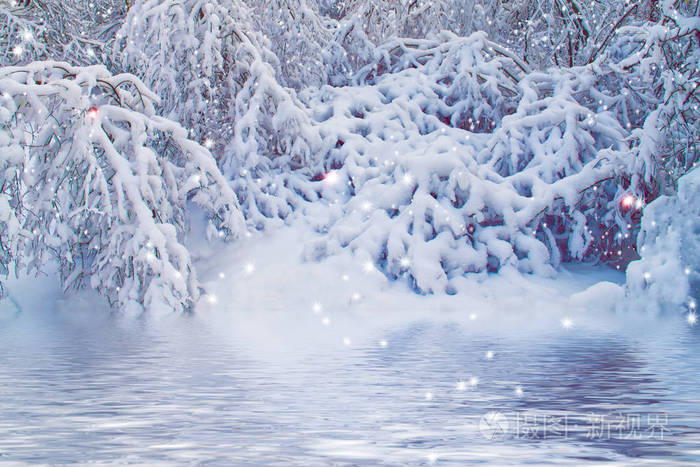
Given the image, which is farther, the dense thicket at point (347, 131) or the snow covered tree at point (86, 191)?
the dense thicket at point (347, 131)

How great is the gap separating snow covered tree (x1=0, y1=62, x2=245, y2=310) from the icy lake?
2.92 metres

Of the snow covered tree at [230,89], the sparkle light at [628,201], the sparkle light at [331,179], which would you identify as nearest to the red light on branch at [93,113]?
the snow covered tree at [230,89]

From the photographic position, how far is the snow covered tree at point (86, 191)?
12547 millimetres

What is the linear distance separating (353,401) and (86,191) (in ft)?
25.9

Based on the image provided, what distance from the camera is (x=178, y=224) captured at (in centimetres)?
1388

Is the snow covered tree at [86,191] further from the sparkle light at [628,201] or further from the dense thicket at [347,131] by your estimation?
the sparkle light at [628,201]

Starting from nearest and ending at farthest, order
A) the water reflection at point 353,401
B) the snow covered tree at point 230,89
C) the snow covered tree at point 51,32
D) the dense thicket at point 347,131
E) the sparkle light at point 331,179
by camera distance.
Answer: the water reflection at point 353,401
the dense thicket at point 347,131
the snow covered tree at point 230,89
the snow covered tree at point 51,32
the sparkle light at point 331,179

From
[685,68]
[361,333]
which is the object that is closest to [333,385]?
[361,333]

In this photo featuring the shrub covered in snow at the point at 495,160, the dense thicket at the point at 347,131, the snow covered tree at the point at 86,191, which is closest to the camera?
the snow covered tree at the point at 86,191

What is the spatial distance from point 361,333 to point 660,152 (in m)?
6.40

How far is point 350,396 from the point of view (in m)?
5.58

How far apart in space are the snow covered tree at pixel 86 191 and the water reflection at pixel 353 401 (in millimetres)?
3783

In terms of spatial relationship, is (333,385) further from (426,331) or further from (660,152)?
(660,152)

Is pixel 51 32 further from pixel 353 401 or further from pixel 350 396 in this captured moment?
pixel 353 401
